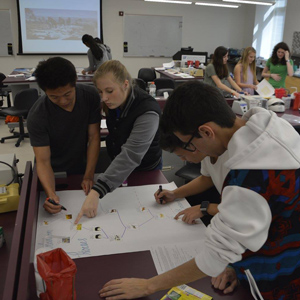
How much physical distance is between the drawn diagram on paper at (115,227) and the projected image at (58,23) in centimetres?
726

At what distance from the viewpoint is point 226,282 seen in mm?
1028

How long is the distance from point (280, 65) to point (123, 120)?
426cm

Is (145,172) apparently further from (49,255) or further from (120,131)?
(49,255)

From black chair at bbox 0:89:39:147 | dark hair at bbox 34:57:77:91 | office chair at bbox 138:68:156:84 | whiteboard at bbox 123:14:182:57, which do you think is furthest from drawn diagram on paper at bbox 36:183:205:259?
whiteboard at bbox 123:14:182:57

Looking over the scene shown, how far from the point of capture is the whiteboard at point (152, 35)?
8.37m

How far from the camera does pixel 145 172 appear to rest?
73.8 inches

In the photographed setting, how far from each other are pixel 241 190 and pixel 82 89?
120 centimetres

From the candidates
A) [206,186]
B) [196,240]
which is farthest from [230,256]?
[206,186]

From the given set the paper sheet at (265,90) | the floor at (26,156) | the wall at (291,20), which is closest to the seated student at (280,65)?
the paper sheet at (265,90)

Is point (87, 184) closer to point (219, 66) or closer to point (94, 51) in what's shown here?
point (219, 66)

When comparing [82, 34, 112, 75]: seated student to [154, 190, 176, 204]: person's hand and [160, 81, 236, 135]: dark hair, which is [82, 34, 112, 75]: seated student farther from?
[160, 81, 236, 135]: dark hair

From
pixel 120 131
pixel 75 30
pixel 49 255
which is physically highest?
pixel 75 30

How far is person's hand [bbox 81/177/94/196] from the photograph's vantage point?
163 cm

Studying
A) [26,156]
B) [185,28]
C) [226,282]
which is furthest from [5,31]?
[226,282]
